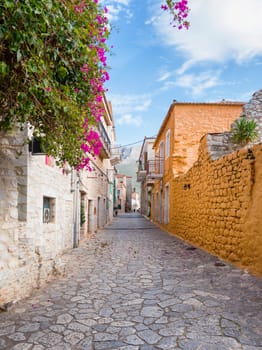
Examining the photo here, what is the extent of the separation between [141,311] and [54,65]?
3.02 m

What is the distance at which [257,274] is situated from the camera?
4746 mm

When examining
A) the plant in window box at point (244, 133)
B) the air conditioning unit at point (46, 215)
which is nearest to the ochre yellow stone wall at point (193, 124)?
the plant in window box at point (244, 133)

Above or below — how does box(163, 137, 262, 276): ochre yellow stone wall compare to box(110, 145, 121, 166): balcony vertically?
below

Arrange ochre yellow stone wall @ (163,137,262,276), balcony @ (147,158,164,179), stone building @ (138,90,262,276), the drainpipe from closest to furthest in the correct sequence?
ochre yellow stone wall @ (163,137,262,276) < stone building @ (138,90,262,276) < the drainpipe < balcony @ (147,158,164,179)

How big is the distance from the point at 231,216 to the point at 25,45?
17.1ft

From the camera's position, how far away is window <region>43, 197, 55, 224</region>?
5.74 metres

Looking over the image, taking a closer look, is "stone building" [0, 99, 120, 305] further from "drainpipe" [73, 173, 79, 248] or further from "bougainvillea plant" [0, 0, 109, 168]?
"drainpipe" [73, 173, 79, 248]

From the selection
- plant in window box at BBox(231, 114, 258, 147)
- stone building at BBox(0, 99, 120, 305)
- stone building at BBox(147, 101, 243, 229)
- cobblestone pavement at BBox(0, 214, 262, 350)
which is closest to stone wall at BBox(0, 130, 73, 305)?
stone building at BBox(0, 99, 120, 305)

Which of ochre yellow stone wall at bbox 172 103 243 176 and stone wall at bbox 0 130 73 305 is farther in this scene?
ochre yellow stone wall at bbox 172 103 243 176

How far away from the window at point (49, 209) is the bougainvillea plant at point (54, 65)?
2.13 meters

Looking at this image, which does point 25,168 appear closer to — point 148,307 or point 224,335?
point 148,307

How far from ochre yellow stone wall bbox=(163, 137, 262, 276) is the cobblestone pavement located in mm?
528

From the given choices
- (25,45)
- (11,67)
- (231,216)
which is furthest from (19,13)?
(231,216)

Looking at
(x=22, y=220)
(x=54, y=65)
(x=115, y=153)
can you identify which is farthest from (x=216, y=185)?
(x=115, y=153)
